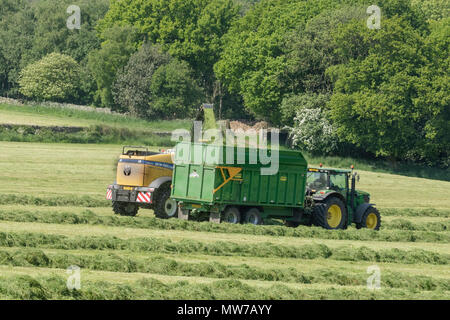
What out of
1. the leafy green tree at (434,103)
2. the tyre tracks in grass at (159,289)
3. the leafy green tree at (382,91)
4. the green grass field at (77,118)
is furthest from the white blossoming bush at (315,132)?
the tyre tracks in grass at (159,289)

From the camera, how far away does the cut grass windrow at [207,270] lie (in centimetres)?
1948

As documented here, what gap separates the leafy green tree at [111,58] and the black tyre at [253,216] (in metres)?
73.8

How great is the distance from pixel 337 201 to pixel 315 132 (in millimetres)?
42443

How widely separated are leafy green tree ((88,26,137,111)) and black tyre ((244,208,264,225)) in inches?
2906

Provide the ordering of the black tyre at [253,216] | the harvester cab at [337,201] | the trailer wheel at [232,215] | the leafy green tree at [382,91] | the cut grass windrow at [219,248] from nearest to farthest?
1. the cut grass windrow at [219,248]
2. the trailer wheel at [232,215]
3. the black tyre at [253,216]
4. the harvester cab at [337,201]
5. the leafy green tree at [382,91]

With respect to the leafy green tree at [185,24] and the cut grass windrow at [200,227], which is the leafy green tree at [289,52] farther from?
the cut grass windrow at [200,227]

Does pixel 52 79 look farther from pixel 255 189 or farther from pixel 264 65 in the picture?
pixel 255 189

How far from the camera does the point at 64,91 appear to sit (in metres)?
110

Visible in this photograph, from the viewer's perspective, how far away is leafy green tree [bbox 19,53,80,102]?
356 ft

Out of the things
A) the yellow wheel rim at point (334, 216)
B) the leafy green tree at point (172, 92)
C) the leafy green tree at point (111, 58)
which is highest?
the leafy green tree at point (111, 58)

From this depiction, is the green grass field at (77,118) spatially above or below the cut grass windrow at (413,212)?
above

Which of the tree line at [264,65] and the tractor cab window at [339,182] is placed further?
the tree line at [264,65]

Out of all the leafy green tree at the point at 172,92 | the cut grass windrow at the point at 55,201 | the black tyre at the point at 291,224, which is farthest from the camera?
the leafy green tree at the point at 172,92
